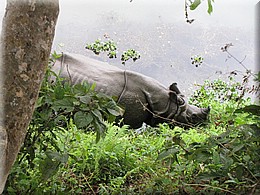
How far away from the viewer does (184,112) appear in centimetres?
206

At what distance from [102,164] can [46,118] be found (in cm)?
47

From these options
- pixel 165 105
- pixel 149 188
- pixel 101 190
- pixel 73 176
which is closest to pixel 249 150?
pixel 149 188

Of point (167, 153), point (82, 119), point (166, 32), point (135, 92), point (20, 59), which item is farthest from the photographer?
point (166, 32)

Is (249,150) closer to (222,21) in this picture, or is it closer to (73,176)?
A: (73,176)

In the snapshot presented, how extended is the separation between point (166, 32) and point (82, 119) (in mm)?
1650

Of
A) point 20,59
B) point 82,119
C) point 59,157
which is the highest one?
point 20,59

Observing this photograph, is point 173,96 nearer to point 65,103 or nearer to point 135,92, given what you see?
point 135,92

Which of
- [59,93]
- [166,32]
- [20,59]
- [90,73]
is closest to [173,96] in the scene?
[90,73]

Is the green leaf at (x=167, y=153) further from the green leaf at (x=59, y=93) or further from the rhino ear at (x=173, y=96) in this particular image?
the rhino ear at (x=173, y=96)

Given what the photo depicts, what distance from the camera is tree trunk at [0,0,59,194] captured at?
0.60 m

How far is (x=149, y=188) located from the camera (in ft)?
4.00

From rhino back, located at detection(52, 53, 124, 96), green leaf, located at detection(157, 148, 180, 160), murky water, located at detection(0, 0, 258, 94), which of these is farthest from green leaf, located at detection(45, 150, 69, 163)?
murky water, located at detection(0, 0, 258, 94)

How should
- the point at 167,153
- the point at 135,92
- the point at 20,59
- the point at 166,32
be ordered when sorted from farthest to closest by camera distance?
1. the point at 166,32
2. the point at 135,92
3. the point at 167,153
4. the point at 20,59

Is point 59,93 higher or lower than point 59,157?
higher
